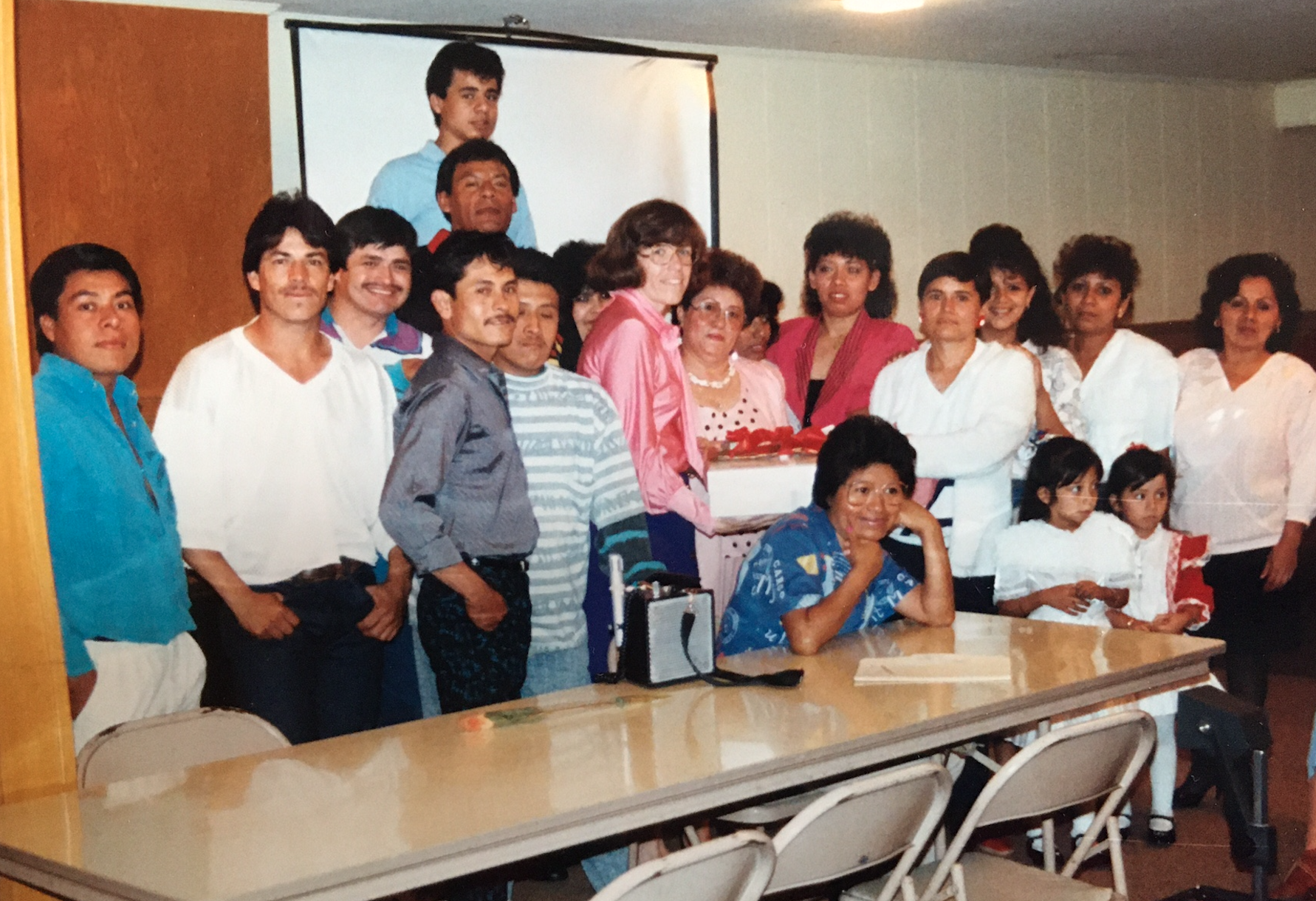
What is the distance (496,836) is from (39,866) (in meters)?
0.69

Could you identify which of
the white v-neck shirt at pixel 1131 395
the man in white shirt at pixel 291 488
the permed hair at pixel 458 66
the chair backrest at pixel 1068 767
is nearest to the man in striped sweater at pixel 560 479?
the man in white shirt at pixel 291 488

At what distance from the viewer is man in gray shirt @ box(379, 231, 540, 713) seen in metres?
3.88

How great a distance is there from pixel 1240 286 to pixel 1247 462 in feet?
2.16

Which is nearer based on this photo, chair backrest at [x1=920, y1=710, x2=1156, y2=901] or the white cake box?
chair backrest at [x1=920, y1=710, x2=1156, y2=901]

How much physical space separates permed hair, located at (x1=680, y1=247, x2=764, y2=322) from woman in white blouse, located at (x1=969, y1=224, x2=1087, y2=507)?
0.84m

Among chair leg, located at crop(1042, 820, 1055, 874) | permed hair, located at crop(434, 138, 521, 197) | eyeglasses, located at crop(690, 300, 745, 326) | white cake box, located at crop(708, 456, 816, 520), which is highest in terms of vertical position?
permed hair, located at crop(434, 138, 521, 197)

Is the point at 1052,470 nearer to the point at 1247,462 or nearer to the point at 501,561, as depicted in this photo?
the point at 1247,462

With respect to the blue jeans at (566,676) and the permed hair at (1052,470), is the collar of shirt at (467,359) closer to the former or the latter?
the blue jeans at (566,676)

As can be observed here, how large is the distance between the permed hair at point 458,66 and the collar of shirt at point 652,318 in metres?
0.72

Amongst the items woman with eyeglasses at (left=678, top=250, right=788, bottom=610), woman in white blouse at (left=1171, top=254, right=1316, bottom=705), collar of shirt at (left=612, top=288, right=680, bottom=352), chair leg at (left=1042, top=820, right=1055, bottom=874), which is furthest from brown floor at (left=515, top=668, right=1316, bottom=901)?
collar of shirt at (left=612, top=288, right=680, bottom=352)

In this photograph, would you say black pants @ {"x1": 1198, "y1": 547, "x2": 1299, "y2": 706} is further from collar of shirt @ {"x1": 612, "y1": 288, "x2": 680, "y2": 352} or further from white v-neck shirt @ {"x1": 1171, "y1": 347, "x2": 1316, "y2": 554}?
collar of shirt @ {"x1": 612, "y1": 288, "x2": 680, "y2": 352}

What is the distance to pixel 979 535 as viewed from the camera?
477cm

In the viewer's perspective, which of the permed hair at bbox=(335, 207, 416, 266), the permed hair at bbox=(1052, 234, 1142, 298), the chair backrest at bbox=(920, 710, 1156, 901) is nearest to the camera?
the chair backrest at bbox=(920, 710, 1156, 901)

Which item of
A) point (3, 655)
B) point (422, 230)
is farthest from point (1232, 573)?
point (3, 655)
